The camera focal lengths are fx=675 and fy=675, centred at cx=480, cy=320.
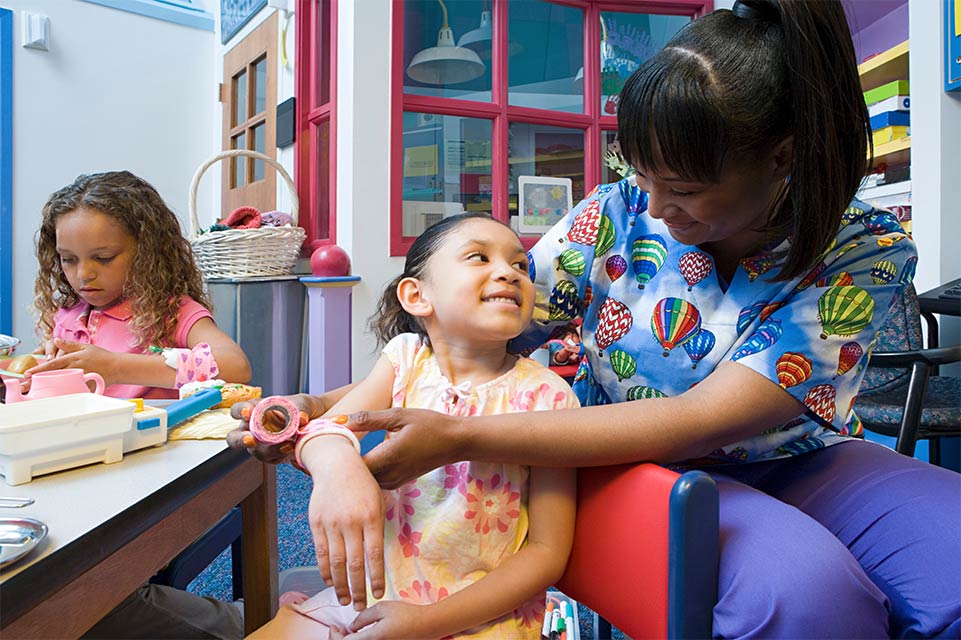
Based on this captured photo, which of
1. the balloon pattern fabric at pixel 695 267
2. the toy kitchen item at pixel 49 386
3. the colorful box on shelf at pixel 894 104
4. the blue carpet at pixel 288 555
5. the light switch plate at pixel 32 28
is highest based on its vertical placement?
the light switch plate at pixel 32 28

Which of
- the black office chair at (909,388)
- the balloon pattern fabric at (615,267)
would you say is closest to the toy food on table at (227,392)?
the balloon pattern fabric at (615,267)

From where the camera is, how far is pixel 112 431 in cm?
70

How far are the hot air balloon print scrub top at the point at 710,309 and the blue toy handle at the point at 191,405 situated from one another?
44 cm

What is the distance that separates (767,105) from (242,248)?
231 centimetres

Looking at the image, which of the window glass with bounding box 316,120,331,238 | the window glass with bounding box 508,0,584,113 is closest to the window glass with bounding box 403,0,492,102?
the window glass with bounding box 508,0,584,113

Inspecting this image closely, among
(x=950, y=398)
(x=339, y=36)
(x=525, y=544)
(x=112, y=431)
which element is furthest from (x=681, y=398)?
(x=339, y=36)

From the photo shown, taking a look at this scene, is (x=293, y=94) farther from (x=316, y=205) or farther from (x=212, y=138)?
(x=212, y=138)

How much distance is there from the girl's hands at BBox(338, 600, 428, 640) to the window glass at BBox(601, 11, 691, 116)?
2.78 m

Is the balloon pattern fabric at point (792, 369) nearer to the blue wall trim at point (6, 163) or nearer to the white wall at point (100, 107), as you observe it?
the white wall at point (100, 107)

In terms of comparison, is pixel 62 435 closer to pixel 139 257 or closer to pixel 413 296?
pixel 413 296

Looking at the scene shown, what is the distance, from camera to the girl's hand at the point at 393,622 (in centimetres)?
63

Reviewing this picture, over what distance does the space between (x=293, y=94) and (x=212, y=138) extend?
1171 millimetres

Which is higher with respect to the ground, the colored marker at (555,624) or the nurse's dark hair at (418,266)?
the nurse's dark hair at (418,266)

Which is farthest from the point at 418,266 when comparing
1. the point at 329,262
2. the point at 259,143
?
the point at 259,143
